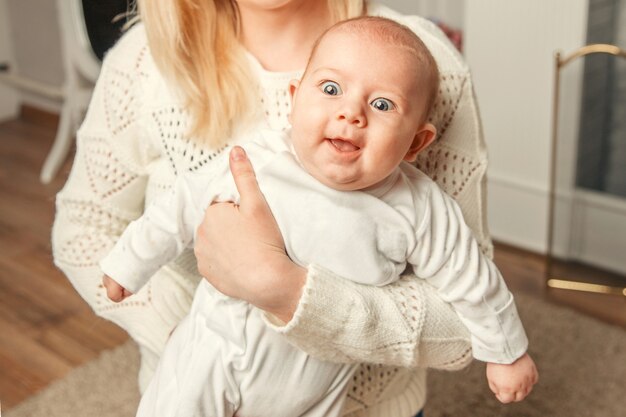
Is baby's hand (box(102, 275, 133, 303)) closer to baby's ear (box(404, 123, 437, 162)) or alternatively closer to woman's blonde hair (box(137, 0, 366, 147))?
woman's blonde hair (box(137, 0, 366, 147))

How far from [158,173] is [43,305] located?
142 cm

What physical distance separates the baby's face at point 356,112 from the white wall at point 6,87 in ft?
11.7

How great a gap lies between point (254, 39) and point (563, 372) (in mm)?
1268

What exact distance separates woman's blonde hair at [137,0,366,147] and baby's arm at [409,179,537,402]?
13.0 inches

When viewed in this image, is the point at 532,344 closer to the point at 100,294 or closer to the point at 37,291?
the point at 100,294

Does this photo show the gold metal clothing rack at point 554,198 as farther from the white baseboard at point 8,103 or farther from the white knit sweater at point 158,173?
the white baseboard at point 8,103

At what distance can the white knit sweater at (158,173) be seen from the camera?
1.28m

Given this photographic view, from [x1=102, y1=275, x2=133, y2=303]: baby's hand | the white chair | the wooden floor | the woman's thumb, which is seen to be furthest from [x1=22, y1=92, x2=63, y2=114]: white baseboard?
the woman's thumb

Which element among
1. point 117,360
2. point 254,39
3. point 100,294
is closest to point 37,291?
point 117,360

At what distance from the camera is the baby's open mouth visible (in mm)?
1014

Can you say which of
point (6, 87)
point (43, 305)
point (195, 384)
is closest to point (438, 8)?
point (43, 305)

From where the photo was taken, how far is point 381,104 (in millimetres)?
1028

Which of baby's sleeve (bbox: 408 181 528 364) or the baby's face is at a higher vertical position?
the baby's face

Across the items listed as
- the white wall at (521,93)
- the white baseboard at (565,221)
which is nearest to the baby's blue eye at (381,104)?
the white wall at (521,93)
